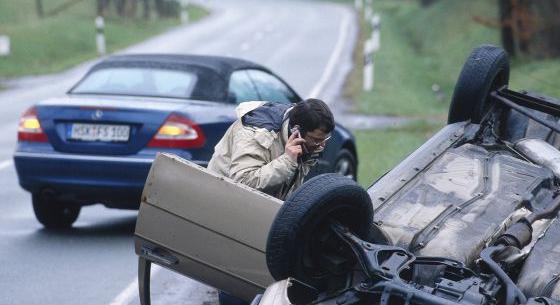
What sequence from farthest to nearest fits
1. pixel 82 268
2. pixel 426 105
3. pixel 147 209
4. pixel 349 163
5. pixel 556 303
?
pixel 426 105 → pixel 349 163 → pixel 82 268 → pixel 147 209 → pixel 556 303

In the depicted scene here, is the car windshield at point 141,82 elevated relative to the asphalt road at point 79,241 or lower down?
elevated

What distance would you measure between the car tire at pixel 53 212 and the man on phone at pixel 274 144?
364 centimetres

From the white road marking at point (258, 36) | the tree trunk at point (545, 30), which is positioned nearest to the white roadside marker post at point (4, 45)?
the white road marking at point (258, 36)

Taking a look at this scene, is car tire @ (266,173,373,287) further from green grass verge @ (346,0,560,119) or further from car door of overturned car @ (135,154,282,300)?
green grass verge @ (346,0,560,119)

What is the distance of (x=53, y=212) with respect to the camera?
9.34 m

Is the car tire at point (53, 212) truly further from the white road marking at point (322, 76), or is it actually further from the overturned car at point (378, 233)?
the overturned car at point (378, 233)

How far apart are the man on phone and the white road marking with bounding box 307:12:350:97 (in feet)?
52.6

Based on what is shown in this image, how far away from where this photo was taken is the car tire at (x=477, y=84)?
273 inches

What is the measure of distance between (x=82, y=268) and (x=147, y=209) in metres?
2.73

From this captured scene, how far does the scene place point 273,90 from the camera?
9.72m

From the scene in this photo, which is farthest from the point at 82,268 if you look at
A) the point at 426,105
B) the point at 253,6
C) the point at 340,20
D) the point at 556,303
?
the point at 253,6

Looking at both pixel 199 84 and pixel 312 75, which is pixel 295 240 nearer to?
pixel 199 84

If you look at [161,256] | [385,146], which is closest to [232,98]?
[161,256]

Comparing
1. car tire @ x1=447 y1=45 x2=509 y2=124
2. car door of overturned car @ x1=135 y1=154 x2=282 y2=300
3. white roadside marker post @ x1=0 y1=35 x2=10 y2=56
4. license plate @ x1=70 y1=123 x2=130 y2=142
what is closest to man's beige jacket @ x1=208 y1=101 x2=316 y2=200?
car door of overturned car @ x1=135 y1=154 x2=282 y2=300
